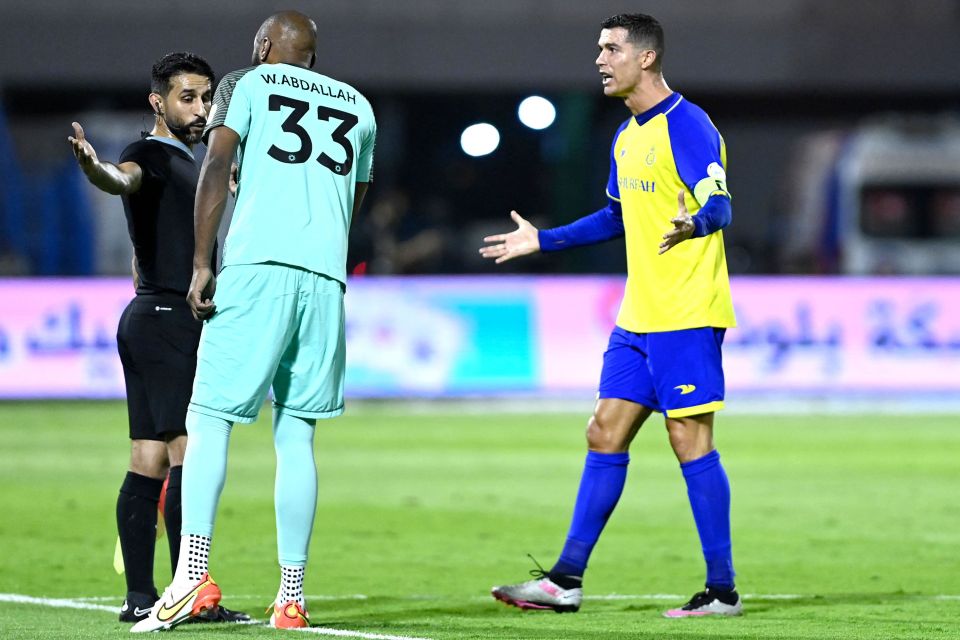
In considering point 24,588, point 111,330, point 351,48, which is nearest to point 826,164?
point 351,48

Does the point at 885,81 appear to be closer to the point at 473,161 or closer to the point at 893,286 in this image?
the point at 473,161

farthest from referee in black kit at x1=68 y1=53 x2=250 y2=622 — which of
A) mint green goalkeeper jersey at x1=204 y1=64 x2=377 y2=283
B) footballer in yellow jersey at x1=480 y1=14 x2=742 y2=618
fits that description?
footballer in yellow jersey at x1=480 y1=14 x2=742 y2=618

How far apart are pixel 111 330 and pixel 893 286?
9597 mm

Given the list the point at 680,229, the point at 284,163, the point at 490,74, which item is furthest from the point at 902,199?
the point at 284,163

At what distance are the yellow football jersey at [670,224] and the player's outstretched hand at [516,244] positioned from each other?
516 mm

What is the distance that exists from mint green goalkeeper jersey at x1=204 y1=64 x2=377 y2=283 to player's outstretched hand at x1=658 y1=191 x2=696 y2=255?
1313mm

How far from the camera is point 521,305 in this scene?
70.6ft

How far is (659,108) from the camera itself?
7520mm

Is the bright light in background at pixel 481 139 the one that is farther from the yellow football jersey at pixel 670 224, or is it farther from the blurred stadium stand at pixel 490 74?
the yellow football jersey at pixel 670 224

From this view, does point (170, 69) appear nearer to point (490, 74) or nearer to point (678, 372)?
point (678, 372)

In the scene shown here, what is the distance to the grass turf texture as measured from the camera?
7.17m

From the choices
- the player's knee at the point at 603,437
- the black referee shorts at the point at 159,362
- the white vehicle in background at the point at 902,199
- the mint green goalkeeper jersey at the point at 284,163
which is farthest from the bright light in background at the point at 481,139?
the white vehicle in background at the point at 902,199

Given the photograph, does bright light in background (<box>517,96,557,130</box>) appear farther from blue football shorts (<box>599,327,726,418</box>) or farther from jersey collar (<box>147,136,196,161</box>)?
jersey collar (<box>147,136,196,161</box>)

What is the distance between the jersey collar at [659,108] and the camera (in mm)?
7504
